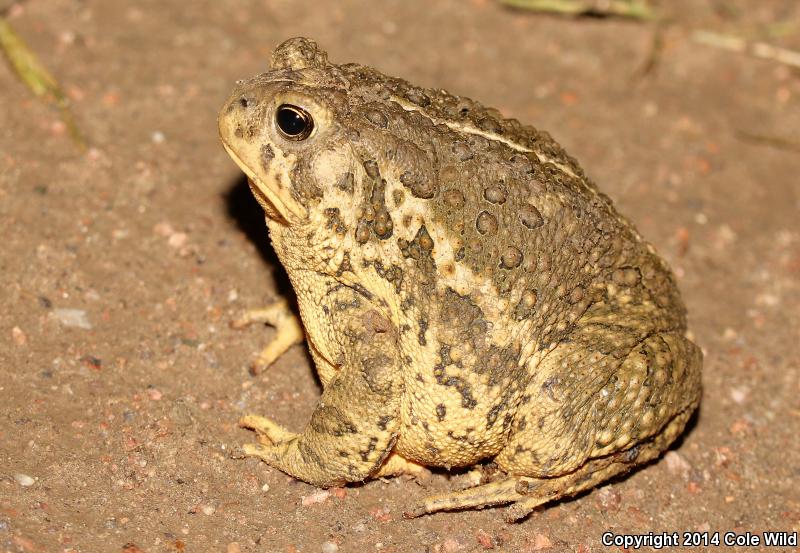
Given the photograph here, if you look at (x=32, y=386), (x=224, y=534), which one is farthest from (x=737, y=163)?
(x=32, y=386)

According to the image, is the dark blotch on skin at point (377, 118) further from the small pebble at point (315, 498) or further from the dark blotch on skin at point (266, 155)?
the small pebble at point (315, 498)

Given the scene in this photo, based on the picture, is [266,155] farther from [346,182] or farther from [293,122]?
[346,182]

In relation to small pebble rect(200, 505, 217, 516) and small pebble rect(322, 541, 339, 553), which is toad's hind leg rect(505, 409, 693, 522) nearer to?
small pebble rect(322, 541, 339, 553)

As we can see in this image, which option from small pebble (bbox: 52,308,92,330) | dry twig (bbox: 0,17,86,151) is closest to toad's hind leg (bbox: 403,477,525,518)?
small pebble (bbox: 52,308,92,330)

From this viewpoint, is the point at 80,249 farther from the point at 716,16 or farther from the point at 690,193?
the point at 716,16

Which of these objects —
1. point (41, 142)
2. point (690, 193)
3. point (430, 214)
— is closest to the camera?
point (430, 214)

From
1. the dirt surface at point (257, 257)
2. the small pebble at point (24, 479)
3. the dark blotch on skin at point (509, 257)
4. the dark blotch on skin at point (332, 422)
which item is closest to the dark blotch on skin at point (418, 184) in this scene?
the dark blotch on skin at point (509, 257)
